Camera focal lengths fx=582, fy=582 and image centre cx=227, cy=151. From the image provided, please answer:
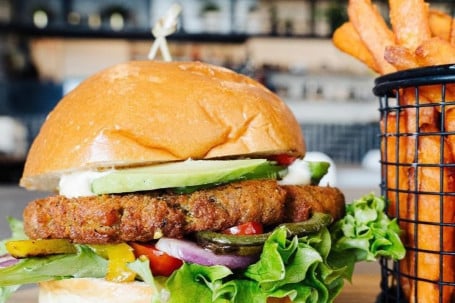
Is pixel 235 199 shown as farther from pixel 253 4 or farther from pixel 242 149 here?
pixel 253 4

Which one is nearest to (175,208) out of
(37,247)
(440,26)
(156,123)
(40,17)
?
(156,123)

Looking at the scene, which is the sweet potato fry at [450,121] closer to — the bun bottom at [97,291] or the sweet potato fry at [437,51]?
the sweet potato fry at [437,51]

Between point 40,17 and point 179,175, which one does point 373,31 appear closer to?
point 179,175

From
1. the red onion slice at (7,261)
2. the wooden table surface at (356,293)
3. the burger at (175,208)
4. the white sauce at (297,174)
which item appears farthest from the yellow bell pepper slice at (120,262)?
the wooden table surface at (356,293)

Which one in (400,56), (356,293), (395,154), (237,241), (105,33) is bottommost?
(356,293)

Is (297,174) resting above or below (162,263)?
above

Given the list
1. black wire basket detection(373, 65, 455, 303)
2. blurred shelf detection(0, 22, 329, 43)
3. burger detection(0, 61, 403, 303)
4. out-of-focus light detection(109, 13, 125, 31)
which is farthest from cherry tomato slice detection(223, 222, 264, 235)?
out-of-focus light detection(109, 13, 125, 31)
